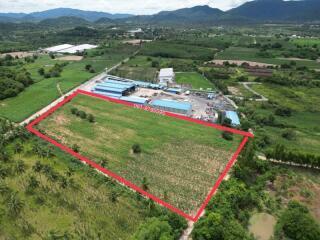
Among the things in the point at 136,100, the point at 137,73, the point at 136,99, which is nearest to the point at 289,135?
the point at 136,100

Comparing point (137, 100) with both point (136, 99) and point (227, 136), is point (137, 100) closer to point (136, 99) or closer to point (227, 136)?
point (136, 99)

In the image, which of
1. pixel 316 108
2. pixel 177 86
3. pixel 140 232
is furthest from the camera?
pixel 177 86

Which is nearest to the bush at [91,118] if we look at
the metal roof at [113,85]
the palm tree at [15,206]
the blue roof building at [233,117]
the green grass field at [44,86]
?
the green grass field at [44,86]

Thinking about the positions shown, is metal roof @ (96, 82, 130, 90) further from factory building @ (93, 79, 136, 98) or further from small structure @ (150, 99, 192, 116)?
small structure @ (150, 99, 192, 116)

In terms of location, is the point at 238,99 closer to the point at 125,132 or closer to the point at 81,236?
the point at 125,132

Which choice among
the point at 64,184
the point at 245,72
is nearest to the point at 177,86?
the point at 245,72

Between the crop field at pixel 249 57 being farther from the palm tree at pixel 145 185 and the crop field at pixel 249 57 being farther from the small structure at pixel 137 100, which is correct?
the palm tree at pixel 145 185
